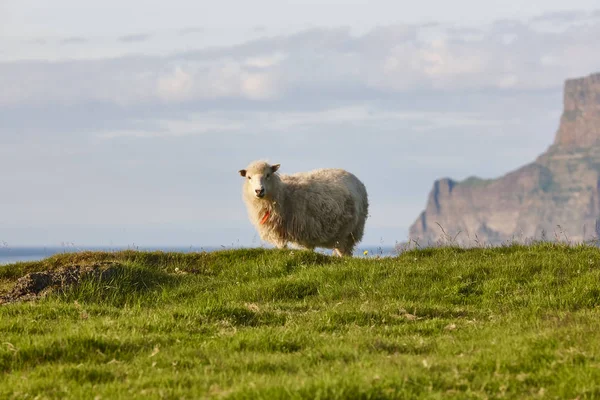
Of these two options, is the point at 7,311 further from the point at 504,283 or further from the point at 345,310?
the point at 504,283

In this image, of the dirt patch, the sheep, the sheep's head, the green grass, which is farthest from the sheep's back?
the dirt patch

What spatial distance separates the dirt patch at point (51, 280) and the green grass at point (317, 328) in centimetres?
21

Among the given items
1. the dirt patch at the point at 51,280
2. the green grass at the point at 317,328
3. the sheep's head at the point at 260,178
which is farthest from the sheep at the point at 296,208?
the dirt patch at the point at 51,280

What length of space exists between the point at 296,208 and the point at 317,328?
11141 millimetres

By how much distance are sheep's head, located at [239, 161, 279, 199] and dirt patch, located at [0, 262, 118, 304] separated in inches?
243

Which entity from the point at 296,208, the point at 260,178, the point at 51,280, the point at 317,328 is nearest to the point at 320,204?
the point at 296,208

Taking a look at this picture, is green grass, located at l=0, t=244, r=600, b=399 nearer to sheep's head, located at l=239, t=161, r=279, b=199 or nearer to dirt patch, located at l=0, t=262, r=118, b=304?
dirt patch, located at l=0, t=262, r=118, b=304

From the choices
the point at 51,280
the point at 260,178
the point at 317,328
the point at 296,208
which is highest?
the point at 260,178

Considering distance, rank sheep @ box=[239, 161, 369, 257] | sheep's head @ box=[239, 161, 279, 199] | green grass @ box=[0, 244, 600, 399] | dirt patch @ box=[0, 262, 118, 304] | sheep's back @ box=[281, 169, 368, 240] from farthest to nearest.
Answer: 1. sheep's back @ box=[281, 169, 368, 240]
2. sheep @ box=[239, 161, 369, 257]
3. sheep's head @ box=[239, 161, 279, 199]
4. dirt patch @ box=[0, 262, 118, 304]
5. green grass @ box=[0, 244, 600, 399]

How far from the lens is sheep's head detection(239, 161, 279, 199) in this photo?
22.6 m

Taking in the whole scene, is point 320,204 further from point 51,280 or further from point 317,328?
point 317,328

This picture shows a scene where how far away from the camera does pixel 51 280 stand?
1638 centimetres

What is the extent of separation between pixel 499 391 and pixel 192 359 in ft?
11.6

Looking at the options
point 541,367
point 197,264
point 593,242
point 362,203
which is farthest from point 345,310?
point 362,203
